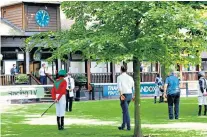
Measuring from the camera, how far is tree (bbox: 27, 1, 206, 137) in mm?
11406

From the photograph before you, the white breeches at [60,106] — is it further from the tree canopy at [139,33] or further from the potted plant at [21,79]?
the potted plant at [21,79]

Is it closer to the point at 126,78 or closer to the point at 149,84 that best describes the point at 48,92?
the point at 149,84

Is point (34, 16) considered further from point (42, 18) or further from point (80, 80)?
point (80, 80)

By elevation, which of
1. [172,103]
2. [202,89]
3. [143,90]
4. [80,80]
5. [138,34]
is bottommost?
[143,90]

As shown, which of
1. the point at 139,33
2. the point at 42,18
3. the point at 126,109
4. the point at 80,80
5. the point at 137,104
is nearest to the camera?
the point at 139,33

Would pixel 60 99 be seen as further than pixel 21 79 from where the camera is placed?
No

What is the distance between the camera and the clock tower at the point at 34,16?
131 feet

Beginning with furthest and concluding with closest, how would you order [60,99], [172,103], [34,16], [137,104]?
[34,16] < [172,103] < [60,99] < [137,104]

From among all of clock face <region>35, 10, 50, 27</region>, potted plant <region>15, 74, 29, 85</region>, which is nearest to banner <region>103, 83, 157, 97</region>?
potted plant <region>15, 74, 29, 85</region>

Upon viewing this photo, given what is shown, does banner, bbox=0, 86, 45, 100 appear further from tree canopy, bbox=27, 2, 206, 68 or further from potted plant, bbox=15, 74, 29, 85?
tree canopy, bbox=27, 2, 206, 68

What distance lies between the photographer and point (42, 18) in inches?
1601

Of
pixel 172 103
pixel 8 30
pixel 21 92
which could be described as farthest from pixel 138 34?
pixel 8 30

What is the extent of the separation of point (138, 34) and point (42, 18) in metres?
29.2

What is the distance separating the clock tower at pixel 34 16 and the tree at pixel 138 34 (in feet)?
89.0
